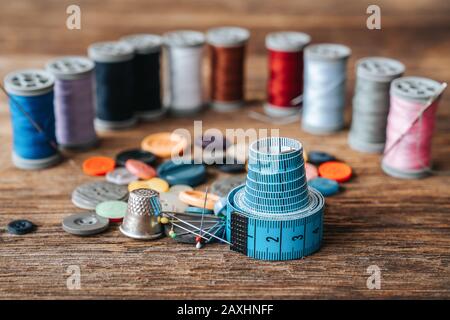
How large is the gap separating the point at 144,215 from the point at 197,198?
0.27 m

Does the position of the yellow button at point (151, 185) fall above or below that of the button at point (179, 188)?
above

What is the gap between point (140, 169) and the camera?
3008mm

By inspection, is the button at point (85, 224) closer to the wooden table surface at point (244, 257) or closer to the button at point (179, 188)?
the wooden table surface at point (244, 257)

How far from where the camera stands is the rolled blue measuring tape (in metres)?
2.41

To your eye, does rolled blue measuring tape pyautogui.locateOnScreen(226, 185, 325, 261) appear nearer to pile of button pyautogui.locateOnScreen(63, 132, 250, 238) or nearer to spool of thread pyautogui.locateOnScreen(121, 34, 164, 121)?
pile of button pyautogui.locateOnScreen(63, 132, 250, 238)

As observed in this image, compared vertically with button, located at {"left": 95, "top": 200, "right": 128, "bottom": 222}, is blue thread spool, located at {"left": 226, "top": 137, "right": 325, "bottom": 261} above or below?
above

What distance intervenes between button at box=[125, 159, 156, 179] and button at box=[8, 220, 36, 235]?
50cm

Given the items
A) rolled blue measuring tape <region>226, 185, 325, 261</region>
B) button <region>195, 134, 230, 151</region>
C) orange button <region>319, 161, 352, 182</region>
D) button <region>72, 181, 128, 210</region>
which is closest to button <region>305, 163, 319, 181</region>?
orange button <region>319, 161, 352, 182</region>

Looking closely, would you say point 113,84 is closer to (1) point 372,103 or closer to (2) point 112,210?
(2) point 112,210

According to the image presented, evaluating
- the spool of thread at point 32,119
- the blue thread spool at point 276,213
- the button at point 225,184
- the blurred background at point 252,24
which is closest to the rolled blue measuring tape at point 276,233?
the blue thread spool at point 276,213

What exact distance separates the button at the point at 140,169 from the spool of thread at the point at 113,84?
1.72ft

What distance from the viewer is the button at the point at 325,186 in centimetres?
289

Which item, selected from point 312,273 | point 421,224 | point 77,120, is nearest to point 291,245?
point 312,273

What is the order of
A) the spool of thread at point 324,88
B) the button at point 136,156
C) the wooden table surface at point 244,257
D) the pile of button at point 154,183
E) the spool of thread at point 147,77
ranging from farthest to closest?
the spool of thread at point 147,77 < the spool of thread at point 324,88 < the button at point 136,156 < the pile of button at point 154,183 < the wooden table surface at point 244,257
